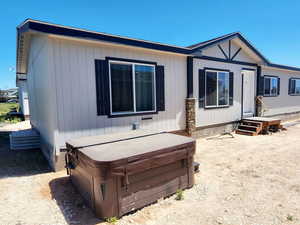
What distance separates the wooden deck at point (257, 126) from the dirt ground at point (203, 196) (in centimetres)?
250

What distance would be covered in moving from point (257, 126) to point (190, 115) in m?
3.29

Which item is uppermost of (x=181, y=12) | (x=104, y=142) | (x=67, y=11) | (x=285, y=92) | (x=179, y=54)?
(x=181, y=12)

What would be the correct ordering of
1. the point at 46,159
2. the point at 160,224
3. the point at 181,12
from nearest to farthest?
1. the point at 160,224
2. the point at 46,159
3. the point at 181,12

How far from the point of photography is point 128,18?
25.8 ft

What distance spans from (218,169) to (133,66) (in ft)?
10.9

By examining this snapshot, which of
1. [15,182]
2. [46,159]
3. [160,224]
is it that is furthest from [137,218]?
[46,159]

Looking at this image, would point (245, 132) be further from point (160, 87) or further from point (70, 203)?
point (70, 203)

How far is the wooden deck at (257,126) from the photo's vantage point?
A: 693 cm

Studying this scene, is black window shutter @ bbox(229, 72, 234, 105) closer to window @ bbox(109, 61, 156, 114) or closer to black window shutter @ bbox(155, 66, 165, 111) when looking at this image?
black window shutter @ bbox(155, 66, 165, 111)

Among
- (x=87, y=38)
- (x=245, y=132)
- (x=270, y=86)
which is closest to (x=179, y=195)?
(x=87, y=38)

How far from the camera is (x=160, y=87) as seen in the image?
17.0 ft

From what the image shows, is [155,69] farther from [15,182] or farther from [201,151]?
[15,182]

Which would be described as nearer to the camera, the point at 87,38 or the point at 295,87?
the point at 87,38

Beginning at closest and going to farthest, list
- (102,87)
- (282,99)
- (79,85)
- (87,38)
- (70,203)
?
(70,203) < (87,38) < (79,85) < (102,87) < (282,99)
